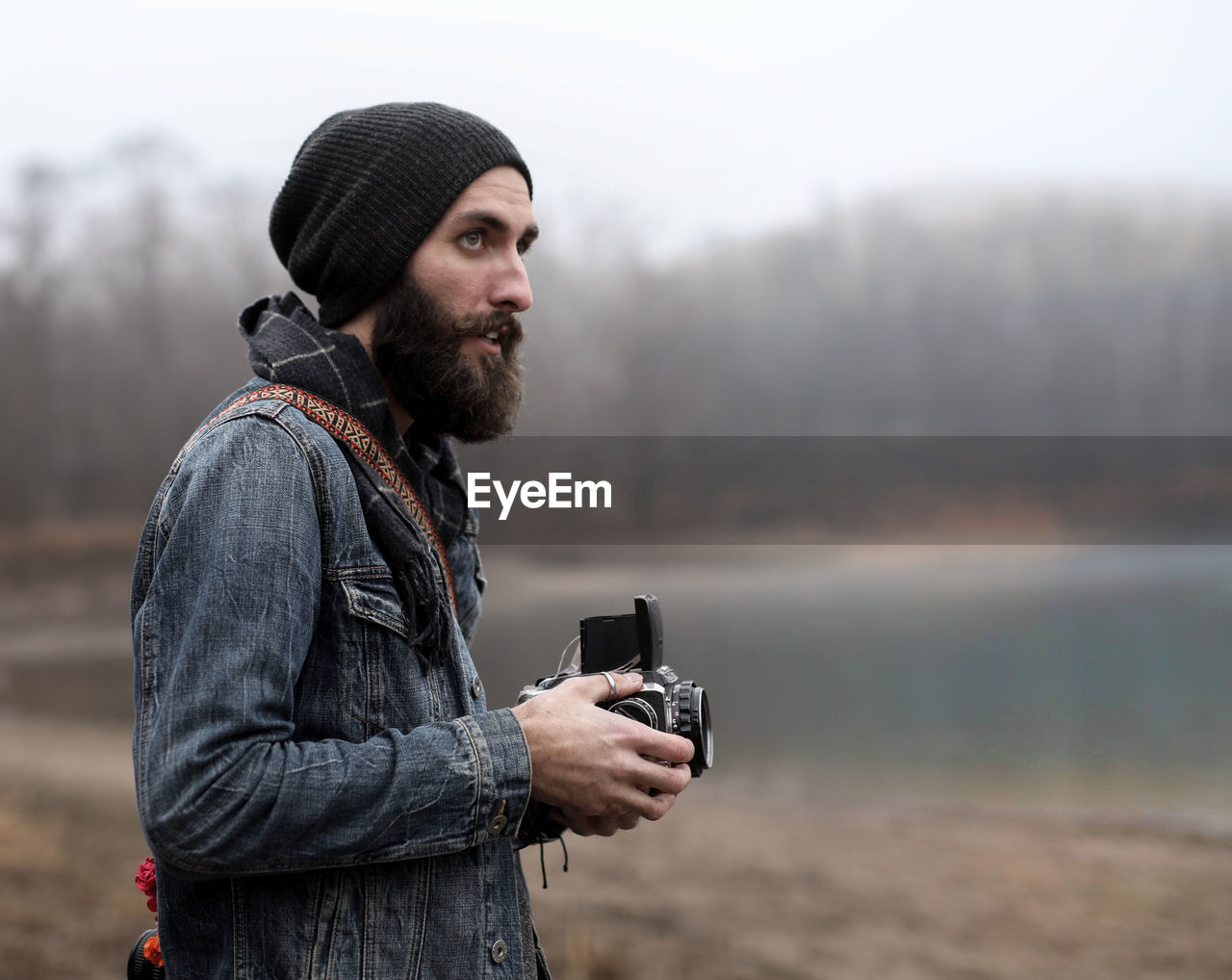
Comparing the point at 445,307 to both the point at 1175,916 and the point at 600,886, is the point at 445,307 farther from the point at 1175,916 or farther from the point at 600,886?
the point at 1175,916

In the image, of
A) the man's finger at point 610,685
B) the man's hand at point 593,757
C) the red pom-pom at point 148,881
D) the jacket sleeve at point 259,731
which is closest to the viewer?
the jacket sleeve at point 259,731

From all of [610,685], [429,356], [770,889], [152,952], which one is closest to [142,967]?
[152,952]

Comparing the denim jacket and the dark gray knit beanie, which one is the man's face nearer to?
the dark gray knit beanie

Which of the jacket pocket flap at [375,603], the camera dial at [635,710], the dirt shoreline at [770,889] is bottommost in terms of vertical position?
the dirt shoreline at [770,889]

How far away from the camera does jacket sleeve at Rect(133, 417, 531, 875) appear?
812 mm

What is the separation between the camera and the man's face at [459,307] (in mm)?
1175

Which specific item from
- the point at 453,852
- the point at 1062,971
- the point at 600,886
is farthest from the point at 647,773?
the point at 1062,971

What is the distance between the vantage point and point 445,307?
46.6 inches

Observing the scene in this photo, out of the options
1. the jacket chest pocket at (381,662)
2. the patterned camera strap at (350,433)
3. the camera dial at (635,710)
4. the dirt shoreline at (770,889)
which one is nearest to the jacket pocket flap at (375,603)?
the jacket chest pocket at (381,662)

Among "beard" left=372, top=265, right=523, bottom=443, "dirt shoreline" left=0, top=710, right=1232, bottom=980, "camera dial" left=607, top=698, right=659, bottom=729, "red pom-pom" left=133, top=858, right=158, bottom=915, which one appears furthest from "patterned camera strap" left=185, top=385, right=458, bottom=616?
"dirt shoreline" left=0, top=710, right=1232, bottom=980

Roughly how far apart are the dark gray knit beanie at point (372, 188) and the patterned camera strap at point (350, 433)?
211 millimetres

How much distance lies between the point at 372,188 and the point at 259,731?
0.64 metres

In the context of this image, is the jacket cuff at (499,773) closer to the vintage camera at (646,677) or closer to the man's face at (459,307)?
the vintage camera at (646,677)

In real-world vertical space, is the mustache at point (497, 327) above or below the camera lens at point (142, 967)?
above
